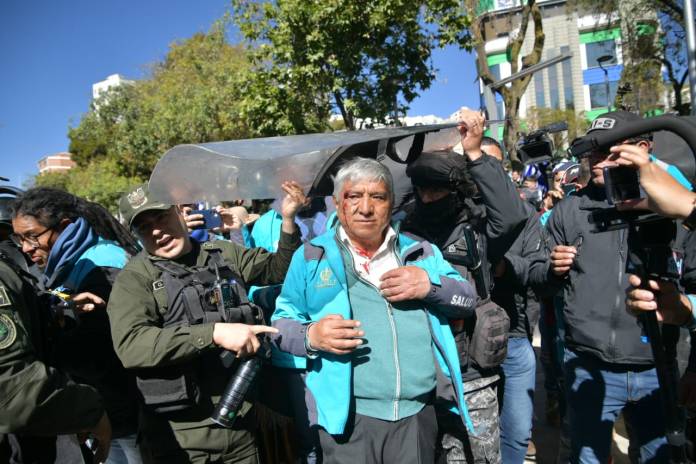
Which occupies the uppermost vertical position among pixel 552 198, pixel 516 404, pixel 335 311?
pixel 552 198

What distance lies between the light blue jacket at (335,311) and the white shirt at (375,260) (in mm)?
50

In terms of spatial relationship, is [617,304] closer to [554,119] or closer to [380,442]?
[380,442]

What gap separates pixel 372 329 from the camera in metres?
2.26

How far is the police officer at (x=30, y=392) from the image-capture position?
5.80 feet

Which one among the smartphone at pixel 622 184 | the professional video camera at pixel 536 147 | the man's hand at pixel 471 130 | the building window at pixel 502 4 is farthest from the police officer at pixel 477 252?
the building window at pixel 502 4

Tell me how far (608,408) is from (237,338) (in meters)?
1.90

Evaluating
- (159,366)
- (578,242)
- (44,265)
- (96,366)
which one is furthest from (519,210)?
(44,265)

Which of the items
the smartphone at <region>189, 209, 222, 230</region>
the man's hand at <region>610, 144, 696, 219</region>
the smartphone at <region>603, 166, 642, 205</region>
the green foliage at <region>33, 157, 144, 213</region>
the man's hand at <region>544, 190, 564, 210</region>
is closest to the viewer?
the man's hand at <region>610, 144, 696, 219</region>

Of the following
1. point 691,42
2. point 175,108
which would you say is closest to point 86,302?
point 691,42

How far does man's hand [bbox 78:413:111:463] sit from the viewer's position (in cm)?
212

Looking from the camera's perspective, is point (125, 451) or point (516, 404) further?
point (516, 404)

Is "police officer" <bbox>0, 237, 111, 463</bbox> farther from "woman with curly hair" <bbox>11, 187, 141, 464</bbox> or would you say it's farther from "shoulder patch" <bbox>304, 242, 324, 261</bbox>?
"shoulder patch" <bbox>304, 242, 324, 261</bbox>

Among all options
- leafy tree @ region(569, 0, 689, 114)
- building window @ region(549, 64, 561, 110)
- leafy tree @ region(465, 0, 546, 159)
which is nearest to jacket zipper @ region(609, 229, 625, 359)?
leafy tree @ region(465, 0, 546, 159)

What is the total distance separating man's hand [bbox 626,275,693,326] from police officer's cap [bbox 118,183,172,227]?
2.03 meters
